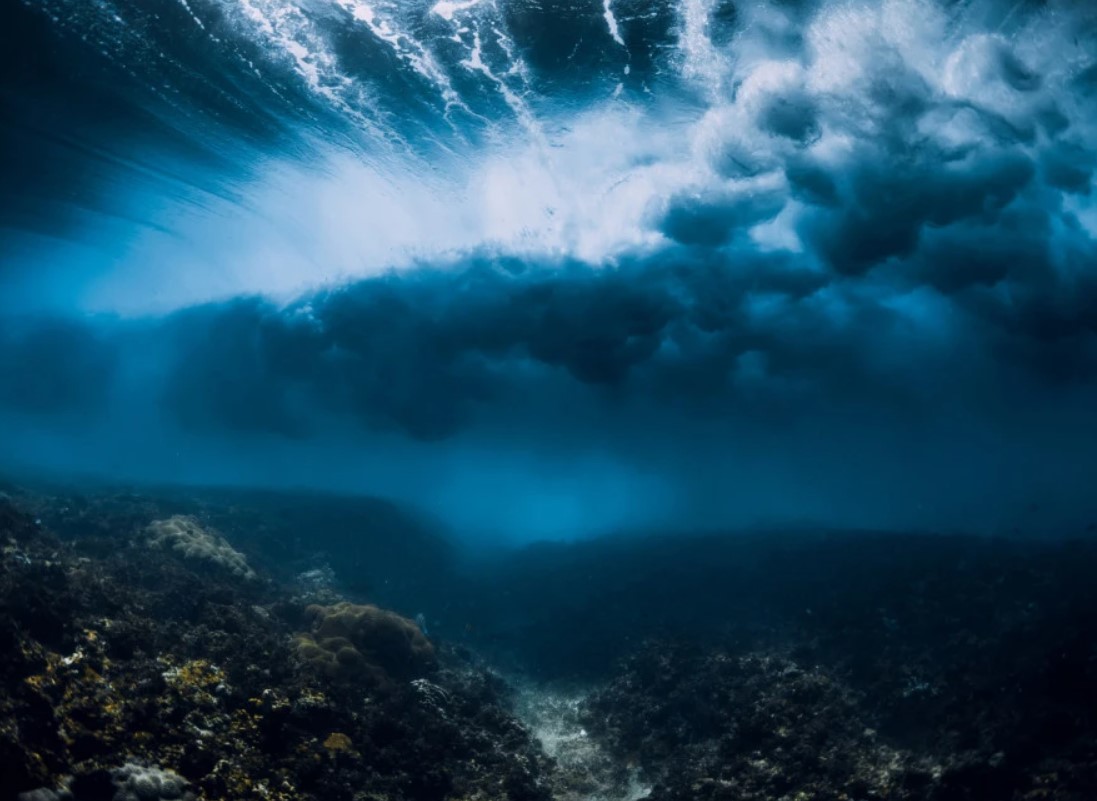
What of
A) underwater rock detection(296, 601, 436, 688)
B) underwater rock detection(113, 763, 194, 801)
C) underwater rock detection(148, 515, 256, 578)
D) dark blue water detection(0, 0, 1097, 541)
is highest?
dark blue water detection(0, 0, 1097, 541)

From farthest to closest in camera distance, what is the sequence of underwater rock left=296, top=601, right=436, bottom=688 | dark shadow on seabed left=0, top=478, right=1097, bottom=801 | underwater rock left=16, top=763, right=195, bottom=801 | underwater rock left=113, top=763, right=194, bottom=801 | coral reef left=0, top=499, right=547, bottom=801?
1. underwater rock left=296, top=601, right=436, bottom=688
2. dark shadow on seabed left=0, top=478, right=1097, bottom=801
3. coral reef left=0, top=499, right=547, bottom=801
4. underwater rock left=113, top=763, right=194, bottom=801
5. underwater rock left=16, top=763, right=195, bottom=801

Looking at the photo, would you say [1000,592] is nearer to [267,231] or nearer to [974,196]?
[974,196]

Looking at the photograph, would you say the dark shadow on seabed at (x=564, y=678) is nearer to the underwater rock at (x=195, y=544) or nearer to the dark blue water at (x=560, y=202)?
→ the underwater rock at (x=195, y=544)

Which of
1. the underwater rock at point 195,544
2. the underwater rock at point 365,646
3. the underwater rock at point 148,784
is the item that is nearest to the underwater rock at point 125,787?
Answer: the underwater rock at point 148,784

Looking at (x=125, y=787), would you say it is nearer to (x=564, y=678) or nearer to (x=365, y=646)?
(x=365, y=646)

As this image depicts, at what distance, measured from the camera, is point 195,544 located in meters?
18.0

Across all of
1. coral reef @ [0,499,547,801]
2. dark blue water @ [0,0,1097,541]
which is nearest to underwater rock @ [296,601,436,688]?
coral reef @ [0,499,547,801]

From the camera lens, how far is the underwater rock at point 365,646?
1177 cm

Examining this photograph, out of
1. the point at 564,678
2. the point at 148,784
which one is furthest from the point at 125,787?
the point at 564,678

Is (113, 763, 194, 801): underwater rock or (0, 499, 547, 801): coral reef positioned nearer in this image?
(113, 763, 194, 801): underwater rock

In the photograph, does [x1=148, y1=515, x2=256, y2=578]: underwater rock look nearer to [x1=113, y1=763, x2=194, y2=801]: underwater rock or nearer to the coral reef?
the coral reef

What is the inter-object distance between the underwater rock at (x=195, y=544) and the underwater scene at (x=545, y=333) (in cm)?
18

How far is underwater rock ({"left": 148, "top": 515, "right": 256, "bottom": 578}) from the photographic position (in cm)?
1778

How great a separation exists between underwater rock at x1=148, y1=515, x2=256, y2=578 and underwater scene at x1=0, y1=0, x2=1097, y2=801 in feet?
0.58
